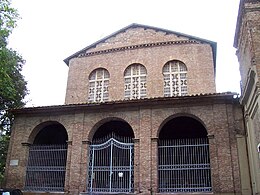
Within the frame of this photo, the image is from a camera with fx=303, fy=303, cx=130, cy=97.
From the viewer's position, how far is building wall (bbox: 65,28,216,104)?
56.5 ft

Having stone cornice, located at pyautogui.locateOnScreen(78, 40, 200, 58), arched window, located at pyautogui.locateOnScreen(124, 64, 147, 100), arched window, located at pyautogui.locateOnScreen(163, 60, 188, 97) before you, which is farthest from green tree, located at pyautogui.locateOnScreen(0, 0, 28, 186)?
arched window, located at pyautogui.locateOnScreen(163, 60, 188, 97)

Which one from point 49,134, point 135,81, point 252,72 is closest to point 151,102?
point 252,72

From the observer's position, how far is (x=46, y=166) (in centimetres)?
1406

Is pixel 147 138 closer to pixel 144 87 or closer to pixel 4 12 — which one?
pixel 144 87

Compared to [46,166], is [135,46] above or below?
above

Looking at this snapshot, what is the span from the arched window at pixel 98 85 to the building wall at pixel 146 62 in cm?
26

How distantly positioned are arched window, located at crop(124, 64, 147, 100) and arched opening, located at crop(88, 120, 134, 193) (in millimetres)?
4412

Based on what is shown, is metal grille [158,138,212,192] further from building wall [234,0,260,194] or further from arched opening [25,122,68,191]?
arched opening [25,122,68,191]

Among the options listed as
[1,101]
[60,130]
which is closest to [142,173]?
[60,130]

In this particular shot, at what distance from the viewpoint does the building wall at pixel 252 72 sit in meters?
9.57

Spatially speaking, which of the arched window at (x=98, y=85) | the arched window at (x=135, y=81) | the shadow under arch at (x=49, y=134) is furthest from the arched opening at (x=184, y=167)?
the arched window at (x=98, y=85)

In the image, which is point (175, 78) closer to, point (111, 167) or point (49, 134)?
point (111, 167)

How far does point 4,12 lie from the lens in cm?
1255

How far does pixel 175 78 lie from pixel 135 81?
239cm
